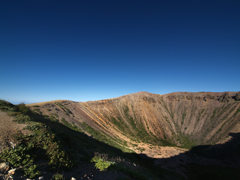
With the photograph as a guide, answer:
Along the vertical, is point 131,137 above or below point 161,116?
below

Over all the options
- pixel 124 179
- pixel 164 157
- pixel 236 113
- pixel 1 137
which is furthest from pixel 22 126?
pixel 236 113

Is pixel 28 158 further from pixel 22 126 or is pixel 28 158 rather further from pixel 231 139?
pixel 231 139

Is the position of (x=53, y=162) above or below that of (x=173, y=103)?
below

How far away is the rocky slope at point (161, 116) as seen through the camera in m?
41.5

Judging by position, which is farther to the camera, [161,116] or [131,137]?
[161,116]

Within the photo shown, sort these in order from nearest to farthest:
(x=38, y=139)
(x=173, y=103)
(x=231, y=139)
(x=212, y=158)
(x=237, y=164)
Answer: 1. (x=38, y=139)
2. (x=237, y=164)
3. (x=212, y=158)
4. (x=231, y=139)
5. (x=173, y=103)

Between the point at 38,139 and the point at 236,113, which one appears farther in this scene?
the point at 236,113

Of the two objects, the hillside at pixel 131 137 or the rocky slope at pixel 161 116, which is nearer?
the hillside at pixel 131 137

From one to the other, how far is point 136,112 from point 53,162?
183ft

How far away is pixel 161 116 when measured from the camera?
5834 centimetres

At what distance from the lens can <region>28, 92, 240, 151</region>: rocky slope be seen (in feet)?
136

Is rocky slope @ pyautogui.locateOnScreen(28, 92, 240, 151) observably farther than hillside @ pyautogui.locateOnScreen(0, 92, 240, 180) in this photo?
Yes

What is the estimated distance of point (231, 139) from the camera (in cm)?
3531

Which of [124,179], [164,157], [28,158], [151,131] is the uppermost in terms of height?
[28,158]
